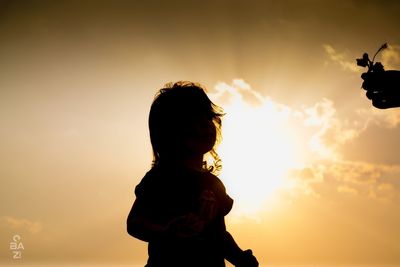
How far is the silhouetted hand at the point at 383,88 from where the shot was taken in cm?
271

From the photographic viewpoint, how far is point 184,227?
2287 mm

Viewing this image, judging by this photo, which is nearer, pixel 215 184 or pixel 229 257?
pixel 229 257

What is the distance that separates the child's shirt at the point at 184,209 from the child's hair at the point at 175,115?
203 millimetres

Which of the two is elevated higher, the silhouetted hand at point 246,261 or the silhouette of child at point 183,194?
the silhouette of child at point 183,194

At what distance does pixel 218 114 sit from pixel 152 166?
2.23 feet

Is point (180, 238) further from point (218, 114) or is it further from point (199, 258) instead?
point (218, 114)

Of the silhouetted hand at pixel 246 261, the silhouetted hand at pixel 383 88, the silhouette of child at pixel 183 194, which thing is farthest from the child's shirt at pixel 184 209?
the silhouetted hand at pixel 383 88

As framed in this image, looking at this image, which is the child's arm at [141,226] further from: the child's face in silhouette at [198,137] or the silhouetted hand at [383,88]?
the silhouetted hand at [383,88]

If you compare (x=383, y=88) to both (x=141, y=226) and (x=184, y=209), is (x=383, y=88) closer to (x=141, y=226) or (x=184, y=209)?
(x=184, y=209)

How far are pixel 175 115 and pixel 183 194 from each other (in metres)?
0.61

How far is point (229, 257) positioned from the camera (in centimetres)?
266

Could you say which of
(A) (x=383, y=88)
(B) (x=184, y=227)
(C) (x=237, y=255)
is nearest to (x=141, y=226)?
(B) (x=184, y=227)

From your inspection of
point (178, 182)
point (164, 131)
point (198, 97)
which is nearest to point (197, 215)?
point (178, 182)

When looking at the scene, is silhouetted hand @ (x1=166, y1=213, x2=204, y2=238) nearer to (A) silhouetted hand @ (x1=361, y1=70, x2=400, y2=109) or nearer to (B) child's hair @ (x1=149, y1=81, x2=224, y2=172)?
(B) child's hair @ (x1=149, y1=81, x2=224, y2=172)
